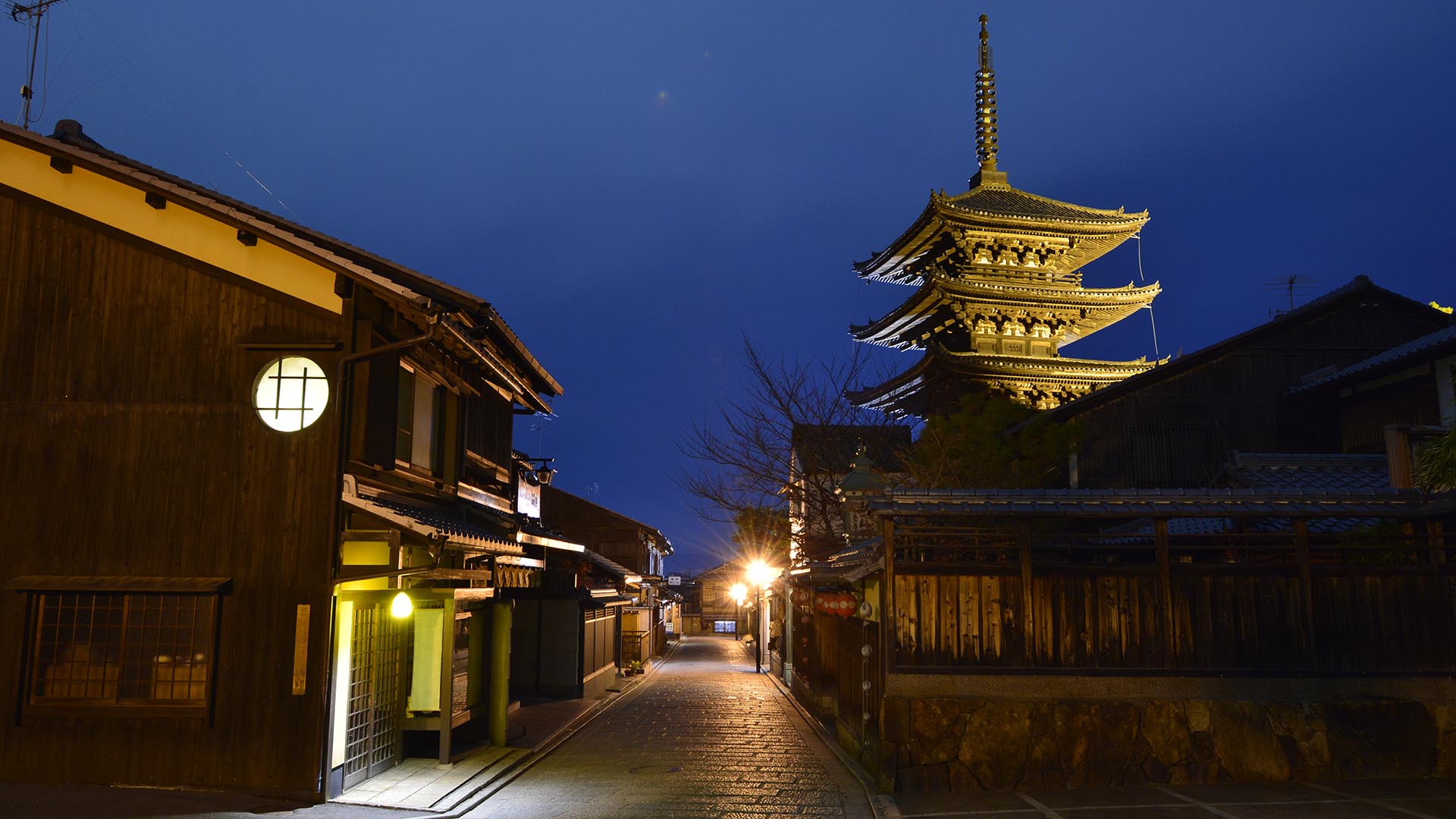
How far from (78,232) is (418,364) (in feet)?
15.6

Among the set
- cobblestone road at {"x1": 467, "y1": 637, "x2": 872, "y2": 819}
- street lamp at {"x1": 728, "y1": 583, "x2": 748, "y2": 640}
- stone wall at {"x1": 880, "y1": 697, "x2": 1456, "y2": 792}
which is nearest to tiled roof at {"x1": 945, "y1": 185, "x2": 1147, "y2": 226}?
cobblestone road at {"x1": 467, "y1": 637, "x2": 872, "y2": 819}

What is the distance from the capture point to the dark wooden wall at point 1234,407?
2528 cm

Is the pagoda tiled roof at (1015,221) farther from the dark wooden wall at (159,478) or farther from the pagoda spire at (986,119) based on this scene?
the dark wooden wall at (159,478)

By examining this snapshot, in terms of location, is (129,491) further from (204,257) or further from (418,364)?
(418,364)

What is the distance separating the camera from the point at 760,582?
132ft

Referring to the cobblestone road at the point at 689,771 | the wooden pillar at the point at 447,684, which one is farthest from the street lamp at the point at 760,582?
the wooden pillar at the point at 447,684

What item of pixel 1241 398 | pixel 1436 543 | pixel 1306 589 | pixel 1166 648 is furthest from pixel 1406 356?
pixel 1166 648

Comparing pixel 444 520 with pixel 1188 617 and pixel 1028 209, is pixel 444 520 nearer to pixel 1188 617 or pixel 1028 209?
pixel 1188 617

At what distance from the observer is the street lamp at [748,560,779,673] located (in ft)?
127

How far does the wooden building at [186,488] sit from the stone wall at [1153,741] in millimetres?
7213

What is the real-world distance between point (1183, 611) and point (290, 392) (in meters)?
12.6

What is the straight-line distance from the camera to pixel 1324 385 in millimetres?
23594

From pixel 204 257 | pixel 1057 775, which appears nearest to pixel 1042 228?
pixel 1057 775

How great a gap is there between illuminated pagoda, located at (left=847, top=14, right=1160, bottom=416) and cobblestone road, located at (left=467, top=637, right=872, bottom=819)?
573 inches
